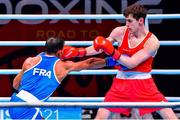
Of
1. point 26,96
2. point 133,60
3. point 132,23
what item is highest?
point 132,23

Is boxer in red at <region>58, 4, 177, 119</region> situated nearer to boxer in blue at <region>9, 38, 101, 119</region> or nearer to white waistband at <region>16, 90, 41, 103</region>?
boxer in blue at <region>9, 38, 101, 119</region>

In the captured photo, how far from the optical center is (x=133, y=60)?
461cm

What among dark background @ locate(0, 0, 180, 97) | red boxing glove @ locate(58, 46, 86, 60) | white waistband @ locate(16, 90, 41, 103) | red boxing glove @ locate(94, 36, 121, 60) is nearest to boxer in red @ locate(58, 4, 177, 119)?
red boxing glove @ locate(94, 36, 121, 60)

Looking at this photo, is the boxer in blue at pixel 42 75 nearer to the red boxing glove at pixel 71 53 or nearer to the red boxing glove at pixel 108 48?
the red boxing glove at pixel 71 53

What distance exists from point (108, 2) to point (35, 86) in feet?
8.56

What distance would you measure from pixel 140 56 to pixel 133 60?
0.06 m

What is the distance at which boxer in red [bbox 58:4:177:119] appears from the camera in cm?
461

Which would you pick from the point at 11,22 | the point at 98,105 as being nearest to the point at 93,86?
the point at 11,22

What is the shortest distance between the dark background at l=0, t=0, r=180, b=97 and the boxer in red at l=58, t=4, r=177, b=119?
7.69 ft

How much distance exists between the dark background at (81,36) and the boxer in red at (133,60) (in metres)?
2.34

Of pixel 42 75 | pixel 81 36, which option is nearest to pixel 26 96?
pixel 42 75

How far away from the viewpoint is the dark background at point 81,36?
716 centimetres

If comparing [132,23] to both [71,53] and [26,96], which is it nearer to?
[71,53]

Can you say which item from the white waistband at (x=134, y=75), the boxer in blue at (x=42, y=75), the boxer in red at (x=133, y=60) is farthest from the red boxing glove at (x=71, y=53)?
the white waistband at (x=134, y=75)
